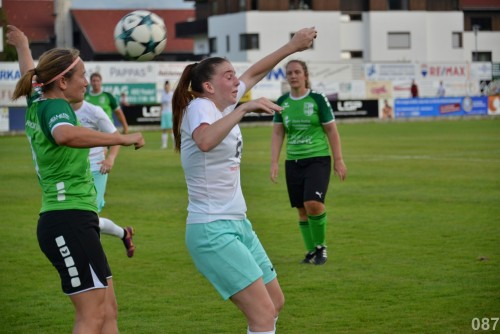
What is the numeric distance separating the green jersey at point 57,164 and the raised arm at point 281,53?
1.53 metres

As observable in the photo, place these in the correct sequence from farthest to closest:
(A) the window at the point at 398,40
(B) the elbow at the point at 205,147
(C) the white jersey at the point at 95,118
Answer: (A) the window at the point at 398,40
(C) the white jersey at the point at 95,118
(B) the elbow at the point at 205,147

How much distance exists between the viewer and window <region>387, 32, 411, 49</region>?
82.6 metres

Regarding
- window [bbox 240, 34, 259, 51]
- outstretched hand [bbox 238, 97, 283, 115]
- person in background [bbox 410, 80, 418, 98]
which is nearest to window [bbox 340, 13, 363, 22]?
window [bbox 240, 34, 259, 51]

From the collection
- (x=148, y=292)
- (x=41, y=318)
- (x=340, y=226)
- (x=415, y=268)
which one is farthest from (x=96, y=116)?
(x=340, y=226)

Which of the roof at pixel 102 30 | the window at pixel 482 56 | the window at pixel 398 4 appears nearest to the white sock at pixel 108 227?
the window at pixel 398 4

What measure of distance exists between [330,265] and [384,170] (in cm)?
1299

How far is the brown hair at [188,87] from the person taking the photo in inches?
262

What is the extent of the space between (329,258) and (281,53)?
5481 millimetres

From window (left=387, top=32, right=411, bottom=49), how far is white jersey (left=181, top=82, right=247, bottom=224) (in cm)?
7748

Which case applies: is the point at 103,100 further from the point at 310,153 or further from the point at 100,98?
the point at 310,153

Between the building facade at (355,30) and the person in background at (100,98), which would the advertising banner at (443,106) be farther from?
the person in background at (100,98)

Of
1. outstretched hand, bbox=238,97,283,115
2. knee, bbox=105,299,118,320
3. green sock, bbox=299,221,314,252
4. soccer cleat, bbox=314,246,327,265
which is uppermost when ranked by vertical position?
outstretched hand, bbox=238,97,283,115

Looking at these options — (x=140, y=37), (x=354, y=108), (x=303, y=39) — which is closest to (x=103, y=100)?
(x=140, y=37)

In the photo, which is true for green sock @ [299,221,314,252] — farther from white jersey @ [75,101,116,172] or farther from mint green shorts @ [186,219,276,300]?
mint green shorts @ [186,219,276,300]
